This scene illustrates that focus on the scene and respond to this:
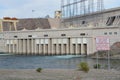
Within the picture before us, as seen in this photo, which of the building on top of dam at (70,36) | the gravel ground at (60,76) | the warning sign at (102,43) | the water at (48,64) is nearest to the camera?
the gravel ground at (60,76)

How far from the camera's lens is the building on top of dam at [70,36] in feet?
365

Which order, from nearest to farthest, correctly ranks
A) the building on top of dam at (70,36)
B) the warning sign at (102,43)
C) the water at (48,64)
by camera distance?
the warning sign at (102,43)
the water at (48,64)
the building on top of dam at (70,36)

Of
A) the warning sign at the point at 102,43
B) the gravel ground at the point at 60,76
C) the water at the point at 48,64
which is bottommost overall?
the water at the point at 48,64

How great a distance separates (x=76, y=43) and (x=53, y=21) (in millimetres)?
70212

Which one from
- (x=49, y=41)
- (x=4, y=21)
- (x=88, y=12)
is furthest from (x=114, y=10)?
(x=4, y=21)

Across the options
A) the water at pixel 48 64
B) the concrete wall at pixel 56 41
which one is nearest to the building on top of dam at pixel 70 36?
the concrete wall at pixel 56 41

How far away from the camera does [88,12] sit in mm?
137250

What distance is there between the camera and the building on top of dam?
11138cm

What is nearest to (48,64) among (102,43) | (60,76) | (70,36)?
(102,43)

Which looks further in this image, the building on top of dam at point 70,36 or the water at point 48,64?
the building on top of dam at point 70,36

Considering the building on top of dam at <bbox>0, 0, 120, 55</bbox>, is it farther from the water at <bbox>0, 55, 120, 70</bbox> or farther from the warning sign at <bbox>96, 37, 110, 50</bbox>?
the warning sign at <bbox>96, 37, 110, 50</bbox>

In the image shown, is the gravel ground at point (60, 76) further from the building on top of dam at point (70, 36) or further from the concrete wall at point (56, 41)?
Answer: the concrete wall at point (56, 41)

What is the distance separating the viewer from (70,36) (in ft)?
391

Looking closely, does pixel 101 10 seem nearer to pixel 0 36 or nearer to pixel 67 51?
pixel 67 51
